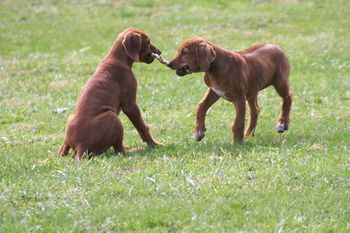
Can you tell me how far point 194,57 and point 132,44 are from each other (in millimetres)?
836

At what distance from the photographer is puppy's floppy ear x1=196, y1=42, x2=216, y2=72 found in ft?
32.5

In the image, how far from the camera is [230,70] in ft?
33.1

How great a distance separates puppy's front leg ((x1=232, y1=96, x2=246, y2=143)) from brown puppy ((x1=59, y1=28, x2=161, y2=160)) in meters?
1.04

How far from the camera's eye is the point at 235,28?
2161 cm

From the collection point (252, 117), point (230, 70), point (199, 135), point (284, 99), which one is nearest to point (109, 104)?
point (199, 135)

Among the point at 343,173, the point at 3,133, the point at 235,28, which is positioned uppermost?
the point at 343,173

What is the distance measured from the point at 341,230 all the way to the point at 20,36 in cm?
1547

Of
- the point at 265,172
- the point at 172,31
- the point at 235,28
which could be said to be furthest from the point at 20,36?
the point at 265,172

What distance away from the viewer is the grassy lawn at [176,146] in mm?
6879

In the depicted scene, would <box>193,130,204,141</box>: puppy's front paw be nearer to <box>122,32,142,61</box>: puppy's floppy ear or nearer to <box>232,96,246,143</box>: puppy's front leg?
<box>232,96,246,143</box>: puppy's front leg

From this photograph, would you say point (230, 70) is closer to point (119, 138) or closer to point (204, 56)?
point (204, 56)

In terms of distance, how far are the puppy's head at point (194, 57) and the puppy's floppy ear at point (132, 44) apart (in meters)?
0.50

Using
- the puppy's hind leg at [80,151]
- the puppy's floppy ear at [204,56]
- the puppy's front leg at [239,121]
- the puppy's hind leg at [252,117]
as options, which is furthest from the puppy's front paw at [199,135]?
the puppy's hind leg at [80,151]

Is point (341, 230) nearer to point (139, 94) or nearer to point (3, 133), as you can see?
point (3, 133)
